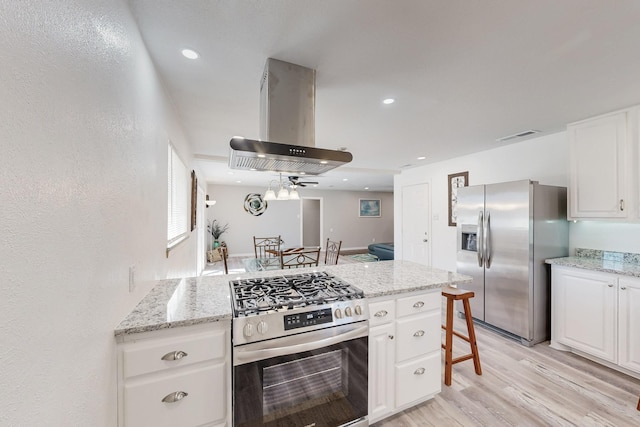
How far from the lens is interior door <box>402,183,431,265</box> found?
502 centimetres

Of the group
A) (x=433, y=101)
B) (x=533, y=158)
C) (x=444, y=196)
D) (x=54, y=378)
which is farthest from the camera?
(x=444, y=196)

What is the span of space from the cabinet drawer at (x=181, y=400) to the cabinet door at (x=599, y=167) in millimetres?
3613

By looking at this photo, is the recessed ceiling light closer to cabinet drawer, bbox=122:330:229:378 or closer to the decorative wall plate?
cabinet drawer, bbox=122:330:229:378

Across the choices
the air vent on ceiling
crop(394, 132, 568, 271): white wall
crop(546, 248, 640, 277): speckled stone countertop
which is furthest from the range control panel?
crop(394, 132, 568, 271): white wall

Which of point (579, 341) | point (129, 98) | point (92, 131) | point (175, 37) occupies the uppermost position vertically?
point (175, 37)

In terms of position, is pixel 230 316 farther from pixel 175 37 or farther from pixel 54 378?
pixel 175 37

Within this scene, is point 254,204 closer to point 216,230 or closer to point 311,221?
point 216,230

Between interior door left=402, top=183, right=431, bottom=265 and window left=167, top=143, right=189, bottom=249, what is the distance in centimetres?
414

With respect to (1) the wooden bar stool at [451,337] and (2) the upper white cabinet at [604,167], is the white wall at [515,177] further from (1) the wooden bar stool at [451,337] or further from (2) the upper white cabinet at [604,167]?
(1) the wooden bar stool at [451,337]

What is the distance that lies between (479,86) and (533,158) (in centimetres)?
215

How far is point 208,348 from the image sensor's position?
1.30 meters

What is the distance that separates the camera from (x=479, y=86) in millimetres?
1996

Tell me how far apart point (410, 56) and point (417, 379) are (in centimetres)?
218

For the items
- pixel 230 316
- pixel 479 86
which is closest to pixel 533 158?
pixel 479 86
